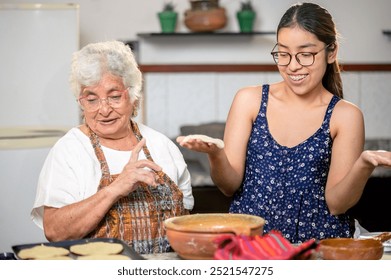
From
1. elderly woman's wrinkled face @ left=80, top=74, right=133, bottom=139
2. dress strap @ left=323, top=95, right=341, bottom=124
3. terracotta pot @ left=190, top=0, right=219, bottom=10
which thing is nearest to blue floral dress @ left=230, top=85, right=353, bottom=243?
dress strap @ left=323, top=95, right=341, bottom=124

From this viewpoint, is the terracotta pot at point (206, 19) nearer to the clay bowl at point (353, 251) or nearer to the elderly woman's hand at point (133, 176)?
the elderly woman's hand at point (133, 176)

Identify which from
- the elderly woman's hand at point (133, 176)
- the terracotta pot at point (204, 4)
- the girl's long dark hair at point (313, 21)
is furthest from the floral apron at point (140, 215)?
the terracotta pot at point (204, 4)

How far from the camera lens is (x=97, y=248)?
4.27ft

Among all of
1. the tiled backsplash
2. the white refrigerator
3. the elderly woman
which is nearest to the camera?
the elderly woman

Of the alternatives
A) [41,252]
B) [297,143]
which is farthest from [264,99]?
[41,252]

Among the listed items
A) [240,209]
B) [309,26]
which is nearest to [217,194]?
[240,209]

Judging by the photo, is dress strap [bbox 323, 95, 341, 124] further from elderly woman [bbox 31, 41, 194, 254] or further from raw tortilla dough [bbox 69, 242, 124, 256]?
raw tortilla dough [bbox 69, 242, 124, 256]

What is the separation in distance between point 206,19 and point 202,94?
0.48 m

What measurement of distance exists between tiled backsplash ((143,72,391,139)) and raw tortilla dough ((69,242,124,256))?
2.93 meters

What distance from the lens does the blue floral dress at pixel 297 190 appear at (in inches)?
70.0

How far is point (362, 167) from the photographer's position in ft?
5.03

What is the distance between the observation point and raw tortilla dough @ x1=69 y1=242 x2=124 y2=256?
128 centimetres

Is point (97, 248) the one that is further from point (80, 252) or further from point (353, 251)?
point (353, 251)
